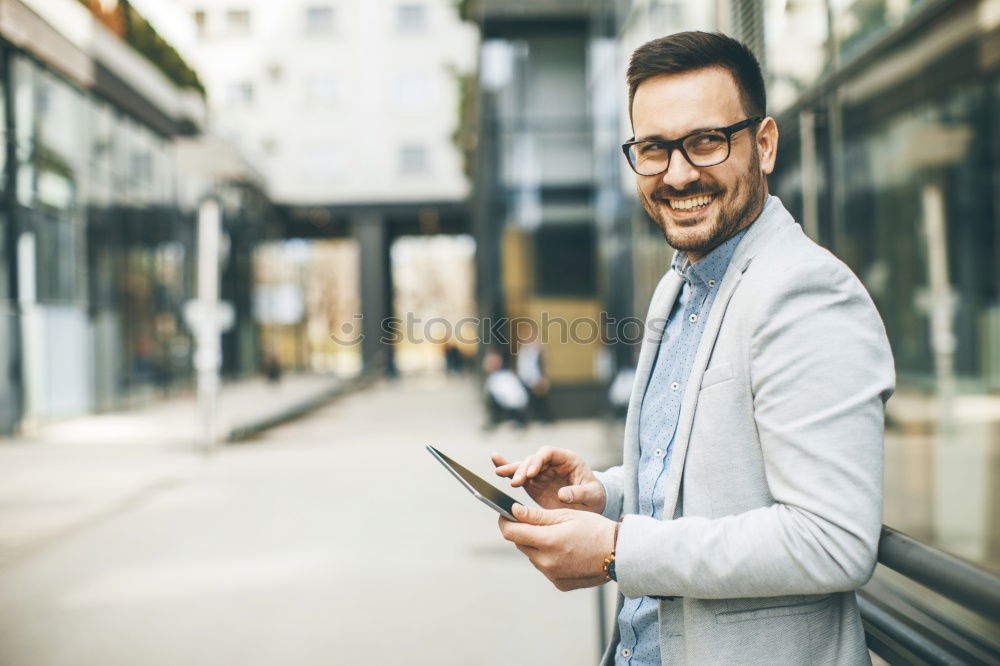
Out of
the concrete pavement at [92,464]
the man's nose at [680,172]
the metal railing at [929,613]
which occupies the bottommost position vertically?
the concrete pavement at [92,464]

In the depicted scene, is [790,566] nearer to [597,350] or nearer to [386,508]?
[386,508]

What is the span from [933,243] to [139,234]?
65.5 feet

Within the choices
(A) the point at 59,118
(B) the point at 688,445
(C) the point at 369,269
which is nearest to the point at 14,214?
(A) the point at 59,118

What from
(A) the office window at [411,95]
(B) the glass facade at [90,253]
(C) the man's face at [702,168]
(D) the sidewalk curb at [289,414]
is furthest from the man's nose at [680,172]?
(A) the office window at [411,95]

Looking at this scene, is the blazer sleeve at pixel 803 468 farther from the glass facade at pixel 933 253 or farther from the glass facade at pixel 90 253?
the glass facade at pixel 90 253

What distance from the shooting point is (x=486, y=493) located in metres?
1.50

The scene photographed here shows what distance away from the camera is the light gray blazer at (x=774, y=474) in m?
1.20

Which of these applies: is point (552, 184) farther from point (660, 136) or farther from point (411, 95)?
point (411, 95)

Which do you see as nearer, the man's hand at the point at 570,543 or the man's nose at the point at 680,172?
the man's hand at the point at 570,543

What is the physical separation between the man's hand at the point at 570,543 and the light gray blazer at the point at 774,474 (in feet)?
0.15

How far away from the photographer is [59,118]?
1695 cm

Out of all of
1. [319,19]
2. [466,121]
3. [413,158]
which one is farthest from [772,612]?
[319,19]

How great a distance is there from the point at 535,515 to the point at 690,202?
2.05 ft

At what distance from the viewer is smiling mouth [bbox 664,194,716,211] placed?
5.06 ft
